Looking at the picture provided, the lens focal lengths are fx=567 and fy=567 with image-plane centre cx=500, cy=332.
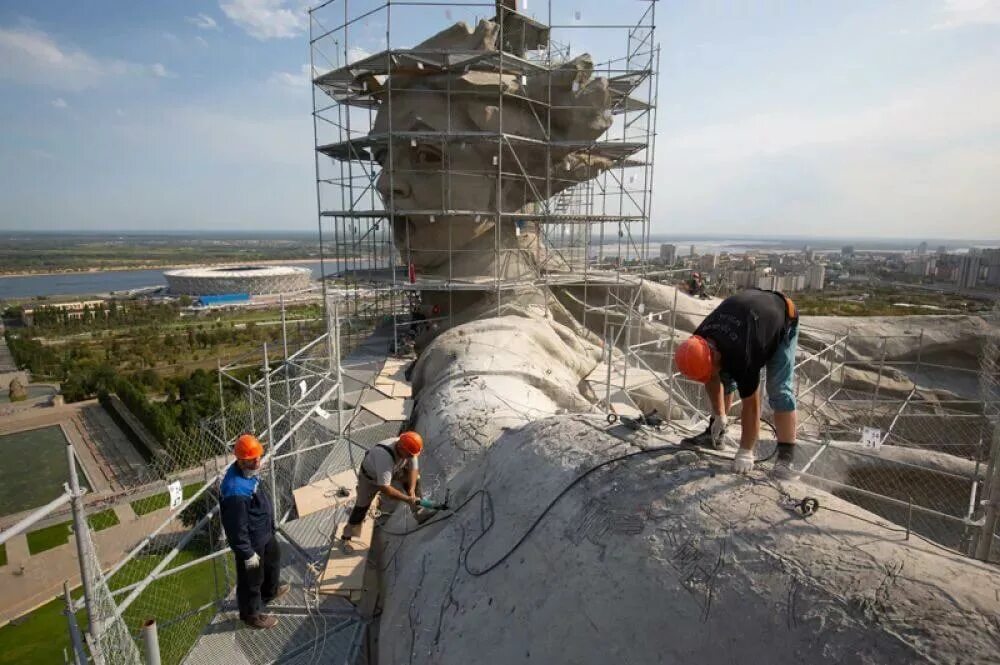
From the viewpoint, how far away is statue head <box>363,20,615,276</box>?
13.7m

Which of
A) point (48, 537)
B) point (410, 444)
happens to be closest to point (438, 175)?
point (410, 444)

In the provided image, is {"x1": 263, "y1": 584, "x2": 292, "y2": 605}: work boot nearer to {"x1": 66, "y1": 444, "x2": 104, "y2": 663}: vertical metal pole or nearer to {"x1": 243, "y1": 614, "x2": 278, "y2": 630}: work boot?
{"x1": 243, "y1": 614, "x2": 278, "y2": 630}: work boot

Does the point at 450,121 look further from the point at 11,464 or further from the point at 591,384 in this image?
the point at 11,464

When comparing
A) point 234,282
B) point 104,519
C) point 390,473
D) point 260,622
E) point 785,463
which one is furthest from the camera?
point 234,282

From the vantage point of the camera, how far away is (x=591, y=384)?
12.1 metres

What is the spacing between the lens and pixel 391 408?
9.51 meters

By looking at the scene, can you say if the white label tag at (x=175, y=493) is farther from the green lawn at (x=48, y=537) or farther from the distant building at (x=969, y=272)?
the distant building at (x=969, y=272)

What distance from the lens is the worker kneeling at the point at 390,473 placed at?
5496mm

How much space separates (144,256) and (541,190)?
640ft

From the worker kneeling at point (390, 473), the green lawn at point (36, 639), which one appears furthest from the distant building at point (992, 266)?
the green lawn at point (36, 639)

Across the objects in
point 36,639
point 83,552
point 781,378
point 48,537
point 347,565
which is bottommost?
point 36,639

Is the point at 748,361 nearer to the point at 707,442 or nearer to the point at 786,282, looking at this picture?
the point at 707,442

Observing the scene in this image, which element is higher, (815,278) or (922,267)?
(922,267)

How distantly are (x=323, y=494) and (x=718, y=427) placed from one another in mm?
5352
